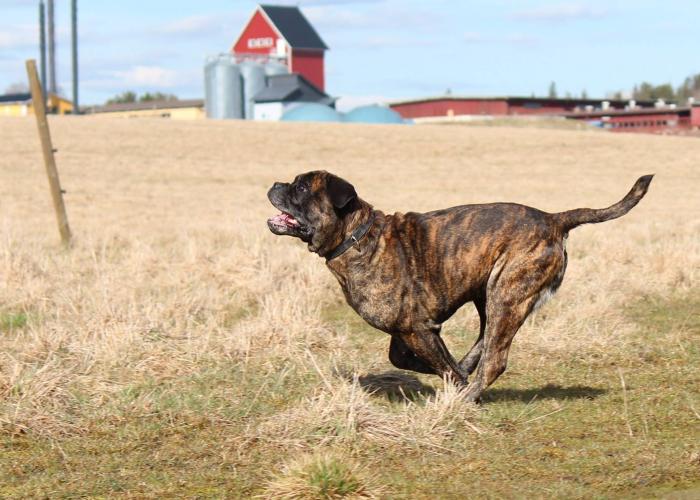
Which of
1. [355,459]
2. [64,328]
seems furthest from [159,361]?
[355,459]

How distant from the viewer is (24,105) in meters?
97.8

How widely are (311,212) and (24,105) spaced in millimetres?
97495

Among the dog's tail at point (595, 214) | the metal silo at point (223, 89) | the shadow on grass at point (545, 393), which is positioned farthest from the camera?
the metal silo at point (223, 89)

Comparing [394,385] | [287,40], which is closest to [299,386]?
[394,385]

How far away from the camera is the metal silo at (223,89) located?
278ft

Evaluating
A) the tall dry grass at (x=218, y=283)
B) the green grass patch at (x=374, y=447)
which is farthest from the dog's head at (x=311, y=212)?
the green grass patch at (x=374, y=447)

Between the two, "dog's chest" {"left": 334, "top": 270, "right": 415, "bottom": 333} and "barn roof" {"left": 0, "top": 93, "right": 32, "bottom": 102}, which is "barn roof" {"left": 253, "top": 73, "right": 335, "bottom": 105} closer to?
"barn roof" {"left": 0, "top": 93, "right": 32, "bottom": 102}

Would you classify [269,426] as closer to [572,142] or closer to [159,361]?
[159,361]

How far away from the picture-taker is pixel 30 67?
16.5m

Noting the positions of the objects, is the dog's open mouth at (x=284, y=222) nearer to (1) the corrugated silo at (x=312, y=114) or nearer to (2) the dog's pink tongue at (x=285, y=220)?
(2) the dog's pink tongue at (x=285, y=220)

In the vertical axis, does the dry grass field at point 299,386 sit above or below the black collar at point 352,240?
below

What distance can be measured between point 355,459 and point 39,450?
6.25 feet

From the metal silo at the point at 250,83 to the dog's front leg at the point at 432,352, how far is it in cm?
8064

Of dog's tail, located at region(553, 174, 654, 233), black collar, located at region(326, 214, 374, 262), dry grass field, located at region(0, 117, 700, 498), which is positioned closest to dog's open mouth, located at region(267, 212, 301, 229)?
black collar, located at region(326, 214, 374, 262)
